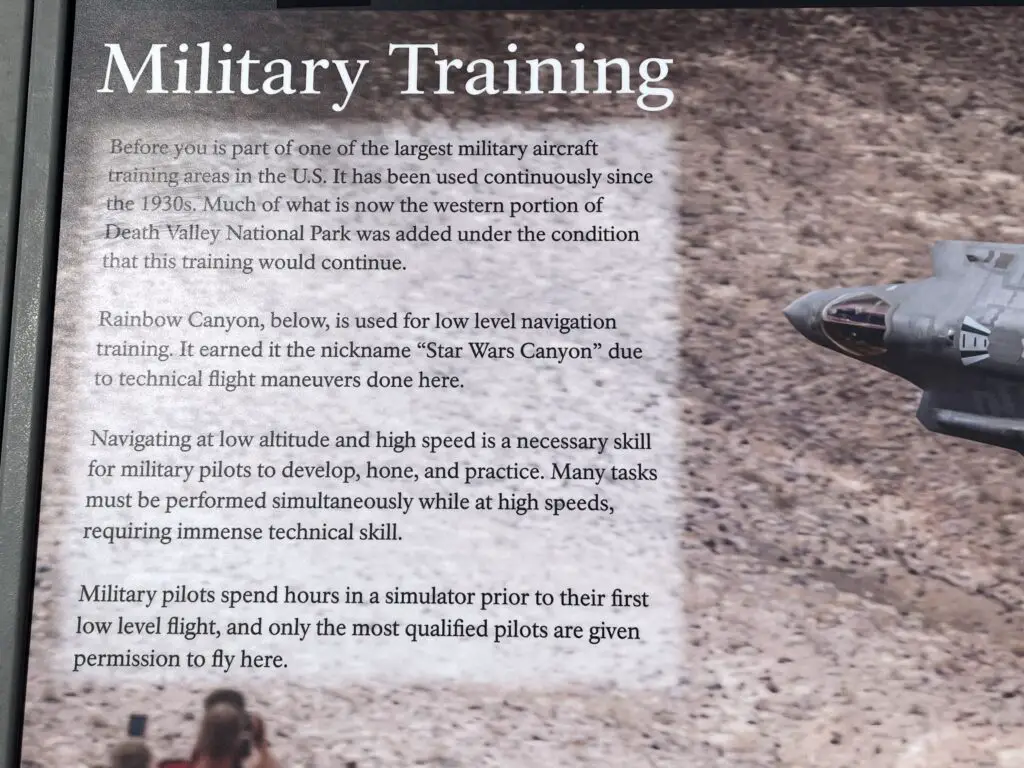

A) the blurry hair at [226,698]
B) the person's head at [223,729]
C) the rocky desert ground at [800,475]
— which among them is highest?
the rocky desert ground at [800,475]

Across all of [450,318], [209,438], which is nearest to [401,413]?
[450,318]

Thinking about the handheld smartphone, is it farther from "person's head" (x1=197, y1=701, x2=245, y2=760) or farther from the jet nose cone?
the jet nose cone

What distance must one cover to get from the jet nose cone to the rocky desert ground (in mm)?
11

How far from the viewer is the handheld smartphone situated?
4.16ft

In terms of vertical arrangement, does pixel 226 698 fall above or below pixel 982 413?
below

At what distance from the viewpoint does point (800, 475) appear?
51.8 inches

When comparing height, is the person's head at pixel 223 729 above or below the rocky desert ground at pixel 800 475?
below

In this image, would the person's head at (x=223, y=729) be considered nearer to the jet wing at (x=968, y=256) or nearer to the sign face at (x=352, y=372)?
the sign face at (x=352, y=372)

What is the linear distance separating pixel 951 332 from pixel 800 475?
264 mm

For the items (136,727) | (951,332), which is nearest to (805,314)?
(951,332)

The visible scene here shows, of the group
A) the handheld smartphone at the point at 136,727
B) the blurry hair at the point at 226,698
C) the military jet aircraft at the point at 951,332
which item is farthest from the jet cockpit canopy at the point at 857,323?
the handheld smartphone at the point at 136,727

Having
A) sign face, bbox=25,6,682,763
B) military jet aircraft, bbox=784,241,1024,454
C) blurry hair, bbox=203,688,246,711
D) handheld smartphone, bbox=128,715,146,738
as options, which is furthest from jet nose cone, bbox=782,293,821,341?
handheld smartphone, bbox=128,715,146,738

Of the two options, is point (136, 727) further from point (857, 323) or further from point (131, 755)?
point (857, 323)

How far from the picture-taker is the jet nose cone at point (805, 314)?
135 centimetres
